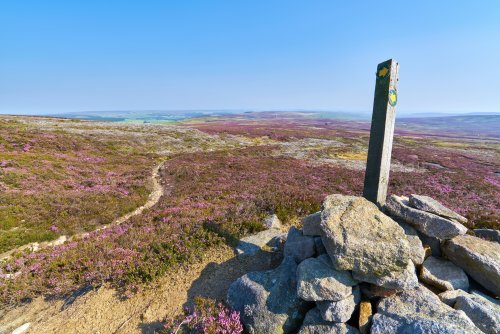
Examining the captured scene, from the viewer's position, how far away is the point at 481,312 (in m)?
4.94

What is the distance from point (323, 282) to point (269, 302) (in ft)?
4.64

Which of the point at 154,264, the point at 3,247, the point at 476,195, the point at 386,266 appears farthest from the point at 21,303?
the point at 476,195

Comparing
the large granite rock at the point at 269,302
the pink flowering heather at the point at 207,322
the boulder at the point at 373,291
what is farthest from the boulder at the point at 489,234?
the pink flowering heather at the point at 207,322

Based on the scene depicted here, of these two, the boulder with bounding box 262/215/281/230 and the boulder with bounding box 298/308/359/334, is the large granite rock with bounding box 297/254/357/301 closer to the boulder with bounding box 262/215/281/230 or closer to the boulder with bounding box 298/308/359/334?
the boulder with bounding box 298/308/359/334

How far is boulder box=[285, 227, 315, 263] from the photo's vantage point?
6.82m

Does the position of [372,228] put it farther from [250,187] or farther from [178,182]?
[178,182]

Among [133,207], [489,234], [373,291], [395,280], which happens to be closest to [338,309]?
[373,291]

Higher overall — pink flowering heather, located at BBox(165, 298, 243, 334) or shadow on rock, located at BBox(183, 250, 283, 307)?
pink flowering heather, located at BBox(165, 298, 243, 334)

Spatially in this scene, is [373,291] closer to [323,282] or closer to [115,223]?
[323,282]

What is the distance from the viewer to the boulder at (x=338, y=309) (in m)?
5.16

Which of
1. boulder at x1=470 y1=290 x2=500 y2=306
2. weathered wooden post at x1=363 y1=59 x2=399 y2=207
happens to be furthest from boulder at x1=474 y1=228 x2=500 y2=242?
weathered wooden post at x1=363 y1=59 x2=399 y2=207

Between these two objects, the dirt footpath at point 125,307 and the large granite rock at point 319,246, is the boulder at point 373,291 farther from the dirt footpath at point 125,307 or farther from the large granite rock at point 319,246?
the dirt footpath at point 125,307

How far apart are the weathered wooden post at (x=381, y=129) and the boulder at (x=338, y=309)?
3661 millimetres

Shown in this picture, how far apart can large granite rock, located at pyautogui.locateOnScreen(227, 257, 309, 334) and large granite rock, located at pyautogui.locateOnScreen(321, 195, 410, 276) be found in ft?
4.67
